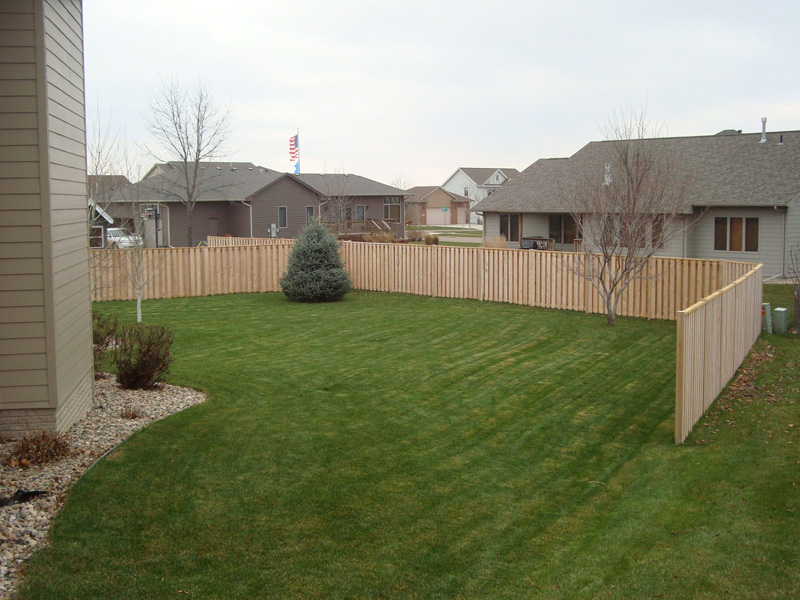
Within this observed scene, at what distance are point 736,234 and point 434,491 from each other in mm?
23649

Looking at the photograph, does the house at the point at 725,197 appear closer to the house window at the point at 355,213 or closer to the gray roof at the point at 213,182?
the house window at the point at 355,213

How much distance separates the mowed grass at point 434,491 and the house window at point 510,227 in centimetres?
2455

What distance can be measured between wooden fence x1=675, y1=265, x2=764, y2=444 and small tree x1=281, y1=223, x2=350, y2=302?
11.5 metres

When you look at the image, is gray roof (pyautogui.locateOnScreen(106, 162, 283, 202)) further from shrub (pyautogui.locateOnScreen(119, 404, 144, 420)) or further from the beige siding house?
the beige siding house

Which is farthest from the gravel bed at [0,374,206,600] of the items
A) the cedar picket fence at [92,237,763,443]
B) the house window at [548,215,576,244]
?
the house window at [548,215,576,244]

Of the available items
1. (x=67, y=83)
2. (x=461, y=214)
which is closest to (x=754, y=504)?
(x=67, y=83)

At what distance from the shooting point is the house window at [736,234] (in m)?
26.9

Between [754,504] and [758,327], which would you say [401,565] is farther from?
[758,327]

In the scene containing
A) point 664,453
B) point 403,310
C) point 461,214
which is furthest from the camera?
point 461,214

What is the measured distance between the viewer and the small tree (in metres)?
21.4

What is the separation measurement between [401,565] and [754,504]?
313cm

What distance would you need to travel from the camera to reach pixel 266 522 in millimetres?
6180

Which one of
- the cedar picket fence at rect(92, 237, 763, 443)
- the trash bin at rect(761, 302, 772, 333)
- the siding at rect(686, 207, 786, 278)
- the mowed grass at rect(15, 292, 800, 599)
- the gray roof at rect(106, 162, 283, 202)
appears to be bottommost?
the mowed grass at rect(15, 292, 800, 599)

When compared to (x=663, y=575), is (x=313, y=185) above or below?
above
